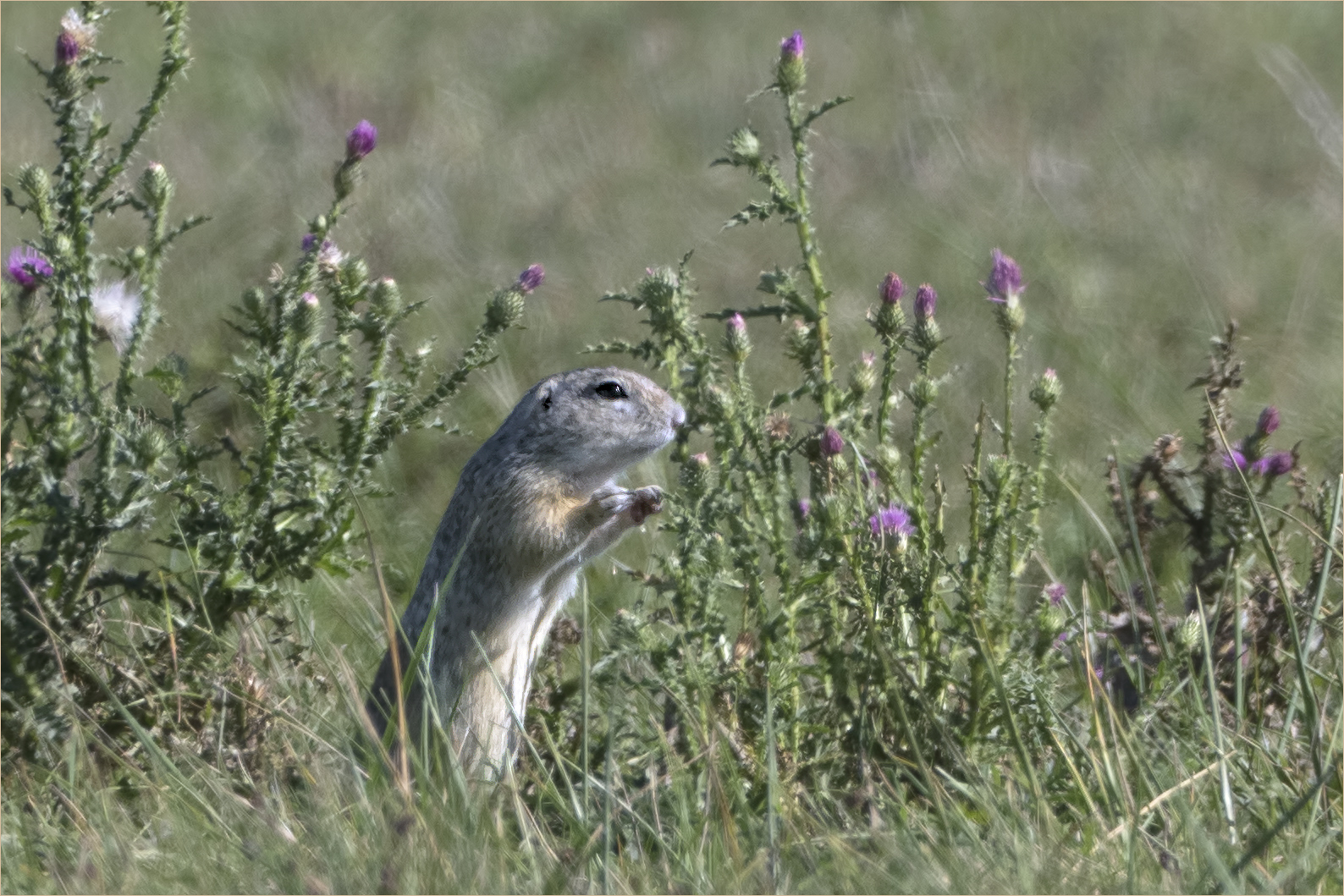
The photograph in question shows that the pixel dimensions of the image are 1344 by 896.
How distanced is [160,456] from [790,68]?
1594 mm

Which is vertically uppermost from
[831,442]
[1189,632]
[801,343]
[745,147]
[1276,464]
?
[745,147]

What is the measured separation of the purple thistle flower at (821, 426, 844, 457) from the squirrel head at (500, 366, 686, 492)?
57 centimetres

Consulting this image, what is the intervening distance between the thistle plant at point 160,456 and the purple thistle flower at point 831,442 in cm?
75

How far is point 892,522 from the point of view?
321cm

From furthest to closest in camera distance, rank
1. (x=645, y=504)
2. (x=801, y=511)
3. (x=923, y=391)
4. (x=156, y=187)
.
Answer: (x=801, y=511) → (x=645, y=504) → (x=156, y=187) → (x=923, y=391)

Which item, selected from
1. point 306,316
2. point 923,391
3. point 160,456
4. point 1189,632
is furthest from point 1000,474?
point 160,456

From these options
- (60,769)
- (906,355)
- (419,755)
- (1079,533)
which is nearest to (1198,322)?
(906,355)

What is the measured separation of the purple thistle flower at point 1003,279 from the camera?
131 inches

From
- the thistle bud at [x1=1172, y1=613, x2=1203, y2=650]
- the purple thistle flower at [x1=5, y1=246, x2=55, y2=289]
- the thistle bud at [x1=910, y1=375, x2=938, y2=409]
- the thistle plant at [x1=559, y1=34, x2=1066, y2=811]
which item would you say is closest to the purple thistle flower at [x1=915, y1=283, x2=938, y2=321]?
the thistle plant at [x1=559, y1=34, x2=1066, y2=811]

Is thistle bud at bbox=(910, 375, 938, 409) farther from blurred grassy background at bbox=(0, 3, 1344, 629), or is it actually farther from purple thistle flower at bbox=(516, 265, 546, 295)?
blurred grassy background at bbox=(0, 3, 1344, 629)

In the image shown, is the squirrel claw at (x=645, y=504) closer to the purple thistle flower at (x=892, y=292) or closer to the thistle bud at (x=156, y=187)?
the purple thistle flower at (x=892, y=292)

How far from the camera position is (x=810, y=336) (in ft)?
11.4

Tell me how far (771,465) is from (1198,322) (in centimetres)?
412

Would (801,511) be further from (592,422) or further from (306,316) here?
(306,316)
